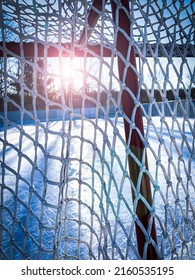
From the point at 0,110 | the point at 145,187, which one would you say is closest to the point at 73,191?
the point at 145,187

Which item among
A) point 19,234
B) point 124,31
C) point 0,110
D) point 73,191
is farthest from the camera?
point 0,110

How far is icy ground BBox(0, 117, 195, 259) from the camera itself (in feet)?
2.70

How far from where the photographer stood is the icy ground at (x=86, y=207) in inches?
32.4

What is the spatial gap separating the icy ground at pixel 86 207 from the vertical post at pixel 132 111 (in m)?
0.04

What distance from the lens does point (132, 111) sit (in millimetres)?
792

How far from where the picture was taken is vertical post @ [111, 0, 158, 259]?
78 cm

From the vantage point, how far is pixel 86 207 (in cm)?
194

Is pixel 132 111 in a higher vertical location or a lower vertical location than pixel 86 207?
higher

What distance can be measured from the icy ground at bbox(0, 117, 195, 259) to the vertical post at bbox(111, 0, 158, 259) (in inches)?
1.5

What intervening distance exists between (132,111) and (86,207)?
4.60 ft

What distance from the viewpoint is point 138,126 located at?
2.72ft

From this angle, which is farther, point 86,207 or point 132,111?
point 86,207
